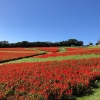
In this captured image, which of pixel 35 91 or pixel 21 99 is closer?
pixel 21 99

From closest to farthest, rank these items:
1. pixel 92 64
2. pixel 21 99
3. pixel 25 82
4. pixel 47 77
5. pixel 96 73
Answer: pixel 21 99
pixel 25 82
pixel 47 77
pixel 96 73
pixel 92 64

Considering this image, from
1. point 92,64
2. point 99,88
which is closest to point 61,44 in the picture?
point 92,64

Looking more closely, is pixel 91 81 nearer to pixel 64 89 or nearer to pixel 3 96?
pixel 64 89

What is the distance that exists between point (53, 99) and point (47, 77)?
2.97 m

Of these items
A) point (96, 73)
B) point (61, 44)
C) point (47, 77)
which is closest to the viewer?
point (47, 77)

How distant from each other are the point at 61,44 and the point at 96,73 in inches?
3619

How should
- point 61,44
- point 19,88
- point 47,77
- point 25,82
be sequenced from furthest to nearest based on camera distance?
1. point 61,44
2. point 47,77
3. point 25,82
4. point 19,88

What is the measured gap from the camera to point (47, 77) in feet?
40.0

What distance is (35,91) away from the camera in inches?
379

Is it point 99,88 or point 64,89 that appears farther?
point 99,88

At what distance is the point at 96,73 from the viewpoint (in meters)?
13.6

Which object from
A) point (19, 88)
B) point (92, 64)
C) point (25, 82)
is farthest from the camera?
point (92, 64)

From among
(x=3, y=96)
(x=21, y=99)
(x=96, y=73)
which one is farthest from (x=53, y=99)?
(x=96, y=73)

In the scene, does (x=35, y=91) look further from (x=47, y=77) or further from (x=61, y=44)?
(x=61, y=44)
